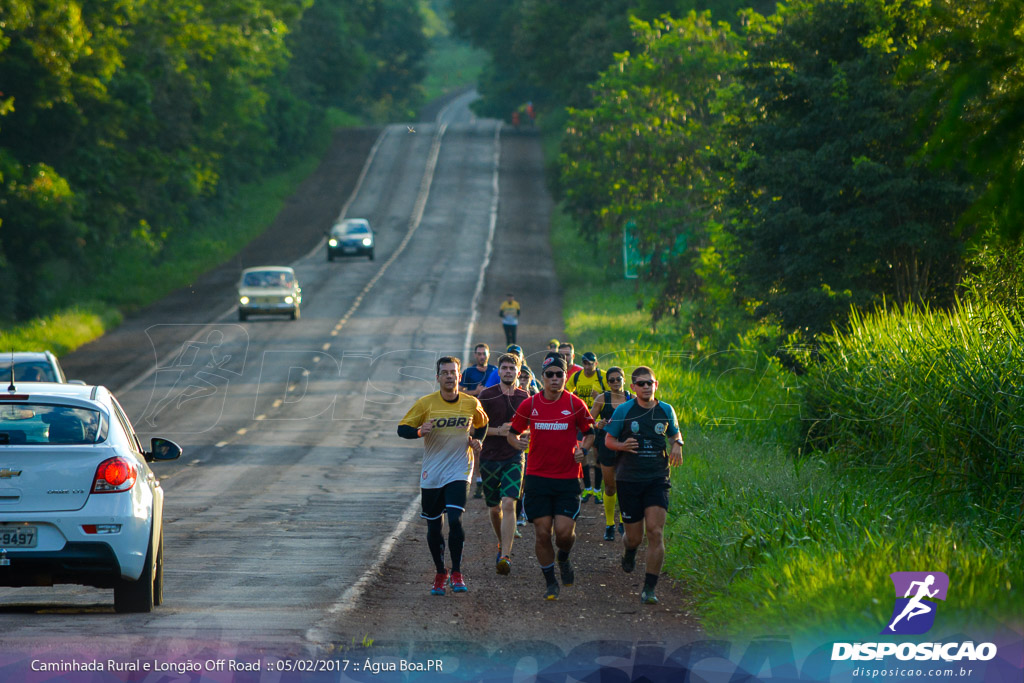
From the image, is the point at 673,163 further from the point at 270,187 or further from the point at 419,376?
the point at 270,187

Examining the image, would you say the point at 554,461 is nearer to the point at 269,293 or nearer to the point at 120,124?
the point at 269,293

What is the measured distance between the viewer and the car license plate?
9203mm

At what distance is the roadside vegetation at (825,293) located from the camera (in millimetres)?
9555

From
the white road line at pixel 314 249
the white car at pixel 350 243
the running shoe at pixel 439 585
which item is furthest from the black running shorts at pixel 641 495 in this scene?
the white car at pixel 350 243

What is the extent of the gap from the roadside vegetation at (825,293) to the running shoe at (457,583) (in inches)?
82.4

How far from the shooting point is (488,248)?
64.6m

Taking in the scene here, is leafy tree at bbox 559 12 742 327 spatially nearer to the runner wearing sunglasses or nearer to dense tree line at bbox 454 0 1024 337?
dense tree line at bbox 454 0 1024 337

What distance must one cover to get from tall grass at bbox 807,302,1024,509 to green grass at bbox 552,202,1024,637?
0.42 feet

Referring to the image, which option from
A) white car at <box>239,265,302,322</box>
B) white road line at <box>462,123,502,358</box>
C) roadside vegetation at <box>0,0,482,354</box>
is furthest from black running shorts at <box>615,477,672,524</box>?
white car at <box>239,265,302,322</box>

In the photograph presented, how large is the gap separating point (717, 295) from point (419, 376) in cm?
872

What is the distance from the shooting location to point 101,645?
26.7ft

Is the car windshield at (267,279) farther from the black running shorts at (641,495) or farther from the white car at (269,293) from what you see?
the black running shorts at (641,495)

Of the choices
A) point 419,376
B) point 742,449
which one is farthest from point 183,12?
point 742,449

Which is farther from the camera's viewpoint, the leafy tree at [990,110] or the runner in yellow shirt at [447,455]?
the runner in yellow shirt at [447,455]
